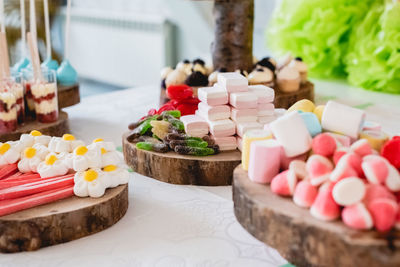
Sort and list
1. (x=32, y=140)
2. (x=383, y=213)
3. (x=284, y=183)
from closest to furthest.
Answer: (x=383, y=213), (x=284, y=183), (x=32, y=140)

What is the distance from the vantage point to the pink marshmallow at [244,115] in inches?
45.3

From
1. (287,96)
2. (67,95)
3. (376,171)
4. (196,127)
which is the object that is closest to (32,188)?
(196,127)

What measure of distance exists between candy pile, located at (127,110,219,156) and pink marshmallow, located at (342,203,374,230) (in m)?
0.49

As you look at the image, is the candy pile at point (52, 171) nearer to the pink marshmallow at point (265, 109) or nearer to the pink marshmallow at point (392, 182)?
the pink marshmallow at point (265, 109)

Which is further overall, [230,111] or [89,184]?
[230,111]

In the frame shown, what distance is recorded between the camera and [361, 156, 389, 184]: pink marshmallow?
2.34 feet

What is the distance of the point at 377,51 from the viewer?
6.19ft

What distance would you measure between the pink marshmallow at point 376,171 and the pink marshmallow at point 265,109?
48 centimetres

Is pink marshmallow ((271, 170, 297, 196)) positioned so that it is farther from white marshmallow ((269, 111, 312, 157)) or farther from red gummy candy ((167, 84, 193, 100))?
red gummy candy ((167, 84, 193, 100))

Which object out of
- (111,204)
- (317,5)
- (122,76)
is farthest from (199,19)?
(111,204)

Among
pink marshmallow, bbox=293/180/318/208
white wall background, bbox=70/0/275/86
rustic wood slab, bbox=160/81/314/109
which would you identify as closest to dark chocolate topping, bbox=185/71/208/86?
rustic wood slab, bbox=160/81/314/109

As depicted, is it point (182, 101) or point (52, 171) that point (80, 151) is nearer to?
point (52, 171)

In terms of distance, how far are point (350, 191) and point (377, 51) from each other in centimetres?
134

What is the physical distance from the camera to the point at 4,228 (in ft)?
2.82
